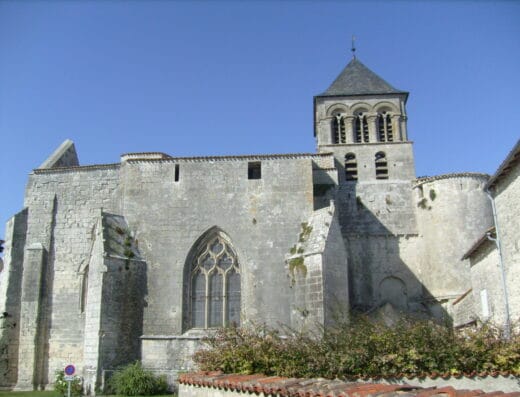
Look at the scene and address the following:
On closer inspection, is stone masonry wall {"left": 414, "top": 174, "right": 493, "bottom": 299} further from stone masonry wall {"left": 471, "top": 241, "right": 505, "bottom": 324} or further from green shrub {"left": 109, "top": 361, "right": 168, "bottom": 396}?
green shrub {"left": 109, "top": 361, "right": 168, "bottom": 396}

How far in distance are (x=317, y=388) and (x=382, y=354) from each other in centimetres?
365

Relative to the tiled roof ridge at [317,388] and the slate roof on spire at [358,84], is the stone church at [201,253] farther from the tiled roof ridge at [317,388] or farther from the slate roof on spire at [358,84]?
the tiled roof ridge at [317,388]

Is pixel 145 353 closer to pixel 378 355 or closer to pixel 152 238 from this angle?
pixel 152 238

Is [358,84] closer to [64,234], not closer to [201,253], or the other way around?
[201,253]

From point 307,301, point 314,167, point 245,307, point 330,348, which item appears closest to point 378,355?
point 330,348

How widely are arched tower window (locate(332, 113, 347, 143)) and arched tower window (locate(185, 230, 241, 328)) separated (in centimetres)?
849

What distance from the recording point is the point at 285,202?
57.2 ft

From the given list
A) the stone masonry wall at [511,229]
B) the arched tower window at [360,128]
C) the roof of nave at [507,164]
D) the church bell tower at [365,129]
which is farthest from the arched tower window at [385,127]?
the stone masonry wall at [511,229]

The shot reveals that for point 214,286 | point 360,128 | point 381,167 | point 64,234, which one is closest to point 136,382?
point 214,286

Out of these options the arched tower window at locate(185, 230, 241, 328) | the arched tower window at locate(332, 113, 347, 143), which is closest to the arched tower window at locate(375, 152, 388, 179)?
the arched tower window at locate(332, 113, 347, 143)

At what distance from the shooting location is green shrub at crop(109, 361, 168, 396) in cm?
1474

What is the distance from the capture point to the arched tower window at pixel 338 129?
23.6 meters

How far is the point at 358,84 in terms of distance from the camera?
24.9 metres

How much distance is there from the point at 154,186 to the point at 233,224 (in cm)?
293
